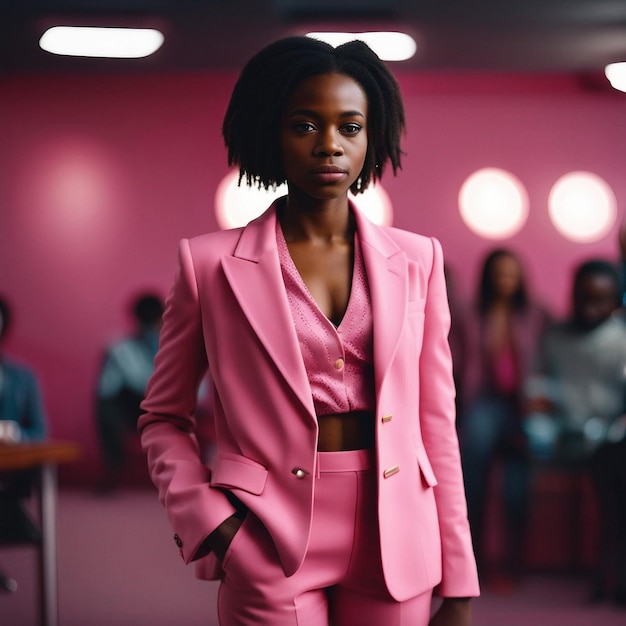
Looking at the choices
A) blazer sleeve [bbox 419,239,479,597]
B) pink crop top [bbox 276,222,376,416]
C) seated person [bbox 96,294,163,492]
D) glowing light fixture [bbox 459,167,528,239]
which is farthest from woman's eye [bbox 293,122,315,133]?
glowing light fixture [bbox 459,167,528,239]

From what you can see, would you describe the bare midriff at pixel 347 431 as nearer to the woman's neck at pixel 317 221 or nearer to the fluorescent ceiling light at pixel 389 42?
the woman's neck at pixel 317 221

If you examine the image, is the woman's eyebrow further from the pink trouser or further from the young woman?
the pink trouser

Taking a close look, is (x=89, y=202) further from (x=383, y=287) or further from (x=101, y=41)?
(x=383, y=287)

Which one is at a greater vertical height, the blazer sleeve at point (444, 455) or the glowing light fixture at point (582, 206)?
the glowing light fixture at point (582, 206)

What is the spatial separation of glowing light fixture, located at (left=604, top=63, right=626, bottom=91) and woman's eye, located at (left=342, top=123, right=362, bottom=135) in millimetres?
5579

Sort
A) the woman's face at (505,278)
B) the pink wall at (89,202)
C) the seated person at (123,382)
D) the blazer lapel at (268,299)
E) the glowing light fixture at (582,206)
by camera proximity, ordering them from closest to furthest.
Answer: the blazer lapel at (268,299), the woman's face at (505,278), the seated person at (123,382), the glowing light fixture at (582,206), the pink wall at (89,202)

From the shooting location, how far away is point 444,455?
4.66 ft

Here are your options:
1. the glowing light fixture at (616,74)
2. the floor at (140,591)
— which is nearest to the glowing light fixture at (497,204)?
the glowing light fixture at (616,74)

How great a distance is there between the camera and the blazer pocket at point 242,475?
1.31 meters

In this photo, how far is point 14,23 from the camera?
5.54m

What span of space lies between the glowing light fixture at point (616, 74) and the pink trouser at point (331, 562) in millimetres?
5761

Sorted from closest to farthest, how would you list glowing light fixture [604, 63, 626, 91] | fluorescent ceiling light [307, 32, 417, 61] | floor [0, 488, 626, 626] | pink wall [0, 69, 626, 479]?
1. floor [0, 488, 626, 626]
2. fluorescent ceiling light [307, 32, 417, 61]
3. glowing light fixture [604, 63, 626, 91]
4. pink wall [0, 69, 626, 479]

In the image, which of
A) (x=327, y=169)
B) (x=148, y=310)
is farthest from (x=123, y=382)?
(x=327, y=169)

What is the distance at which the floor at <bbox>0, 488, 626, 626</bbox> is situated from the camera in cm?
401
